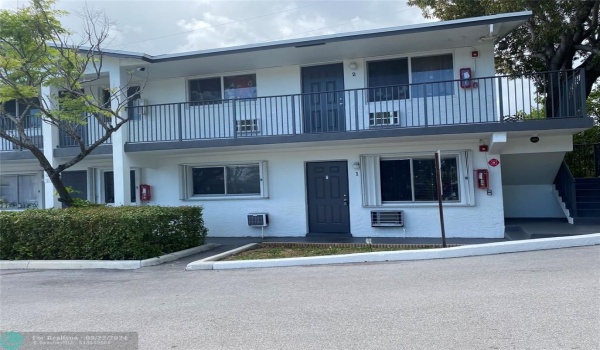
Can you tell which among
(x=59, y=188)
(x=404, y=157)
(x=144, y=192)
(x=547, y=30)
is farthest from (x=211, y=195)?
(x=547, y=30)

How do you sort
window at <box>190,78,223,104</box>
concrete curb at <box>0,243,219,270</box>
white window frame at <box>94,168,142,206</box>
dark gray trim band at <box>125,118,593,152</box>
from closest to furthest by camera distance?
1. concrete curb at <box>0,243,219,270</box>
2. dark gray trim band at <box>125,118,593,152</box>
3. window at <box>190,78,223,104</box>
4. white window frame at <box>94,168,142,206</box>

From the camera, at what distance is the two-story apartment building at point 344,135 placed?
10930 millimetres

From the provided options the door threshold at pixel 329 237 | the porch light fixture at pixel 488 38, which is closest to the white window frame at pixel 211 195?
the door threshold at pixel 329 237

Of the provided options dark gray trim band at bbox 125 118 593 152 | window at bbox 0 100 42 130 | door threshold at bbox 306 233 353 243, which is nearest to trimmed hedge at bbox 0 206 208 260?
dark gray trim band at bbox 125 118 593 152

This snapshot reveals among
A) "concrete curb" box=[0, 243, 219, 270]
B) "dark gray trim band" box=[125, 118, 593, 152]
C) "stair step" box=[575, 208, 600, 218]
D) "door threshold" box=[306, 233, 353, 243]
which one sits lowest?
"concrete curb" box=[0, 243, 219, 270]

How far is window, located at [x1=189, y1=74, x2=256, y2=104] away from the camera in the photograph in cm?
1323

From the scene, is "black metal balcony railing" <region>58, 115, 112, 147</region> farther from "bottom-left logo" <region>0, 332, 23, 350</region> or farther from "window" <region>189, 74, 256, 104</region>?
"bottom-left logo" <region>0, 332, 23, 350</region>

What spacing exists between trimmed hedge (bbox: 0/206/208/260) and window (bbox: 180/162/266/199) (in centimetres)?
290

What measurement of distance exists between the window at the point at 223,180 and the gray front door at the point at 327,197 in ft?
4.54

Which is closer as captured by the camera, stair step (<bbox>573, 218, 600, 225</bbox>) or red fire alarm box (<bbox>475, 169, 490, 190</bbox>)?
red fire alarm box (<bbox>475, 169, 490, 190</bbox>)

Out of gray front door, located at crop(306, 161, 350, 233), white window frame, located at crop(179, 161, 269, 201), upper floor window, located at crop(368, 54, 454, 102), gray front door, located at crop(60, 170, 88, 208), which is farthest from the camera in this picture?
gray front door, located at crop(60, 170, 88, 208)

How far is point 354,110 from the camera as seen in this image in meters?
12.0

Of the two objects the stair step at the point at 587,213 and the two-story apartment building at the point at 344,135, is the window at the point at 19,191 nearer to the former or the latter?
the two-story apartment building at the point at 344,135

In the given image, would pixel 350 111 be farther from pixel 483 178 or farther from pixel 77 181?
pixel 77 181
